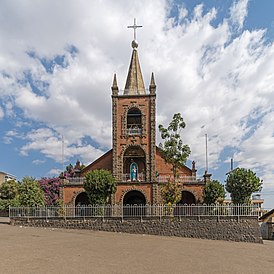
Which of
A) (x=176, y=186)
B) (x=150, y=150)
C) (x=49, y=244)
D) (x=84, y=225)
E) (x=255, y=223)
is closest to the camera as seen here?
(x=49, y=244)

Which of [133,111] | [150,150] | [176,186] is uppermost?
[133,111]

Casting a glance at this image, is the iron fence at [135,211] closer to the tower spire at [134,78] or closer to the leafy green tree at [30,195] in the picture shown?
the leafy green tree at [30,195]

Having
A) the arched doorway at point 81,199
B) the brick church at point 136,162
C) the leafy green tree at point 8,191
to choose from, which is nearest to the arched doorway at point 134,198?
the brick church at point 136,162

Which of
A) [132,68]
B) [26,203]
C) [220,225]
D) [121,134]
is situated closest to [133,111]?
[121,134]

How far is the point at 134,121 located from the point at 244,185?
1437 cm

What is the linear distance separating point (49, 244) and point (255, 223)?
48.1 ft

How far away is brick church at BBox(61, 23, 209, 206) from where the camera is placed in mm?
34625

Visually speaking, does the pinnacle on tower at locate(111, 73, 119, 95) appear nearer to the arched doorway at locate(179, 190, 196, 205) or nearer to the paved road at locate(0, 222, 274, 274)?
the arched doorway at locate(179, 190, 196, 205)

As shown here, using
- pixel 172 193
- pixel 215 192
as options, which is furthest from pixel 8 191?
pixel 215 192

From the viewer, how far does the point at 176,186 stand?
1126 inches

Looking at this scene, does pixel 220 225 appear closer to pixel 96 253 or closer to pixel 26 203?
pixel 96 253

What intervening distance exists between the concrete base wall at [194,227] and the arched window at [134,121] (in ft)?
42.7

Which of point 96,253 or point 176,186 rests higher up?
point 176,186

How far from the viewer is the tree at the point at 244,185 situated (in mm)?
28562
